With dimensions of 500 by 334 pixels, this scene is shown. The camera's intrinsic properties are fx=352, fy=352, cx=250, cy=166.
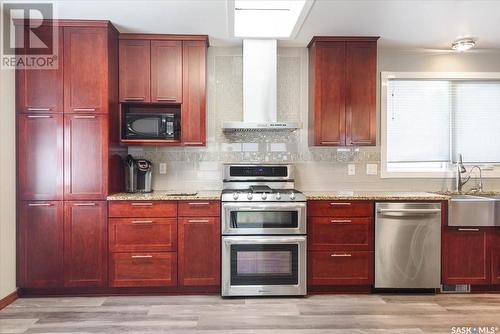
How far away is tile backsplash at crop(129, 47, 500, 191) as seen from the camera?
380 centimetres

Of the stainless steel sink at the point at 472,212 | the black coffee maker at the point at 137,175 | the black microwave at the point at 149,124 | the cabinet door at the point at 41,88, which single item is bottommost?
the stainless steel sink at the point at 472,212

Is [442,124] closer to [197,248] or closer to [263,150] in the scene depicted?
[263,150]

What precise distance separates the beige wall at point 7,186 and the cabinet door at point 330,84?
278 centimetres

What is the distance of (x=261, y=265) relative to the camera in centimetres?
316

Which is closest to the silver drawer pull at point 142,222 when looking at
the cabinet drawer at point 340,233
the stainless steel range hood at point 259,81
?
the stainless steel range hood at point 259,81

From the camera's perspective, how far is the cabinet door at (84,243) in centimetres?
313

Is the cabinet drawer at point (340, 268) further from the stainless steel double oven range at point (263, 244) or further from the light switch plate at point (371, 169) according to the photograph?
the light switch plate at point (371, 169)

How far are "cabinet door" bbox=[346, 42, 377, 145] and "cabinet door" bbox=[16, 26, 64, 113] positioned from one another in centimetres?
270

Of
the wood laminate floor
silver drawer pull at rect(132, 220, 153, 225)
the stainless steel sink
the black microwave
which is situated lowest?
the wood laminate floor

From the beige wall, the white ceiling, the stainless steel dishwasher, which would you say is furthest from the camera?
the stainless steel dishwasher

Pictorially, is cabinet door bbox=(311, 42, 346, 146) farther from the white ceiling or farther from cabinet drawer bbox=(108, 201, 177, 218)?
cabinet drawer bbox=(108, 201, 177, 218)

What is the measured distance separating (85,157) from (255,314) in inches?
79.0

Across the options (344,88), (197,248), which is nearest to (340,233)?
(197,248)

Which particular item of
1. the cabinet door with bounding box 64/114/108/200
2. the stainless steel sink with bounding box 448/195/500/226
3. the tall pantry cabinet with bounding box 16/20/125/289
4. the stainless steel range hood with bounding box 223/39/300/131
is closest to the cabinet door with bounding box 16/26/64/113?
the tall pantry cabinet with bounding box 16/20/125/289
